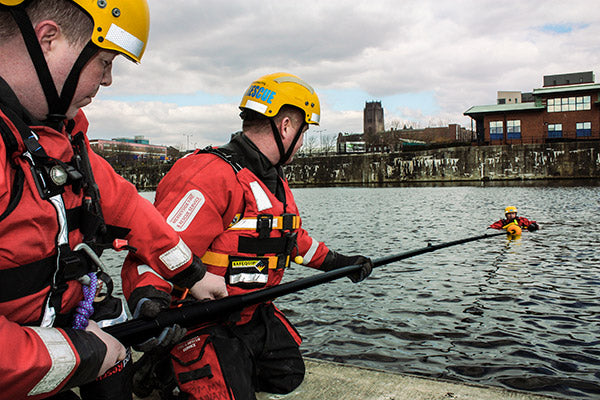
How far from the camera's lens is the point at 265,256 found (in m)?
3.34

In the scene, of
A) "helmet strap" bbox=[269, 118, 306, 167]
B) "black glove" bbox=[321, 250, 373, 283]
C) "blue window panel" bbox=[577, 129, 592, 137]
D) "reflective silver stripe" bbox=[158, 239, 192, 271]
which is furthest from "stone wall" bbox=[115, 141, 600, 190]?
"reflective silver stripe" bbox=[158, 239, 192, 271]

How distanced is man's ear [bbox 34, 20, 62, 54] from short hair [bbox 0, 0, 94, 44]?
0.08ft

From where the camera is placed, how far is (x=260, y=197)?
10.8 ft

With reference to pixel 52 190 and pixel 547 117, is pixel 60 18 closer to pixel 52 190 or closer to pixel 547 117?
pixel 52 190

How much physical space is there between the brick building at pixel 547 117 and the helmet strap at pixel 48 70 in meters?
67.6

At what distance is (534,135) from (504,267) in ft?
188

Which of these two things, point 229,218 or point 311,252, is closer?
point 229,218

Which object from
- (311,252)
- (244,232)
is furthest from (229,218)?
(311,252)

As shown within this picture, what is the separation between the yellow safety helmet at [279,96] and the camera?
361 cm

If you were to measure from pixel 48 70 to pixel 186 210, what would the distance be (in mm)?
1297

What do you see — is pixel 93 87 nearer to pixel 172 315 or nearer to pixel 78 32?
pixel 78 32

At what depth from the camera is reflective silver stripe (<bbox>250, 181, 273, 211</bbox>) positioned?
327 cm

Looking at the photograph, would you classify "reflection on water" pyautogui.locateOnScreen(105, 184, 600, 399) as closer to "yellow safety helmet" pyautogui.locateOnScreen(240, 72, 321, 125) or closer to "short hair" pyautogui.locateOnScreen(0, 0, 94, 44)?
"yellow safety helmet" pyautogui.locateOnScreen(240, 72, 321, 125)

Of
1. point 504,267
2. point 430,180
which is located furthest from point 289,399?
point 430,180
